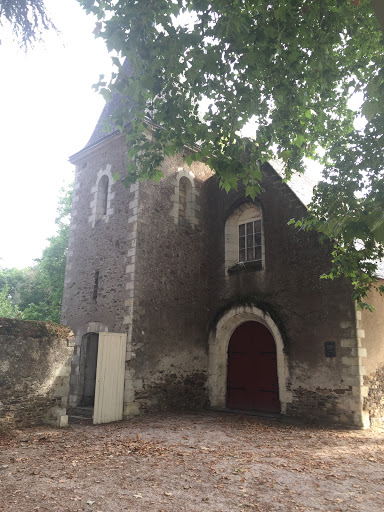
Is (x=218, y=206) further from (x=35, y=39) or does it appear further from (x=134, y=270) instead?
(x=35, y=39)

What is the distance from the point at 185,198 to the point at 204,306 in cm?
315

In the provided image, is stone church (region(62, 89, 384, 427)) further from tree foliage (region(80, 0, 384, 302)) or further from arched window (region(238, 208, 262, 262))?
tree foliage (region(80, 0, 384, 302))

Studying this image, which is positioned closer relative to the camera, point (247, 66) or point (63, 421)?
point (247, 66)

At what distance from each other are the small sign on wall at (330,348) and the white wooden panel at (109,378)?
4.45 metres

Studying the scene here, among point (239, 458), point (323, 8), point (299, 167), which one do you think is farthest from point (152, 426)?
point (323, 8)

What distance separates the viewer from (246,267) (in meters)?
10.3

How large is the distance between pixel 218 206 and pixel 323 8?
6.79 meters

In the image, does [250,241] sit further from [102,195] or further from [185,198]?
[102,195]

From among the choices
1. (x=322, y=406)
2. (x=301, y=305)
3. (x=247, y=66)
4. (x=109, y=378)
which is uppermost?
(x=247, y=66)

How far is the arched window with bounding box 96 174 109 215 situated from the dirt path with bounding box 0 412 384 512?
581 centimetres

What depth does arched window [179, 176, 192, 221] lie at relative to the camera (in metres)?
11.0

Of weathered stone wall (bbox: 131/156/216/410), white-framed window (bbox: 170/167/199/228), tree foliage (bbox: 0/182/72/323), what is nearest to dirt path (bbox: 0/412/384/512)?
weathered stone wall (bbox: 131/156/216/410)

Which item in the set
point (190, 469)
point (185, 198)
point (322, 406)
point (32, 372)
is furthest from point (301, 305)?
point (32, 372)

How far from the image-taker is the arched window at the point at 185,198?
11031mm
